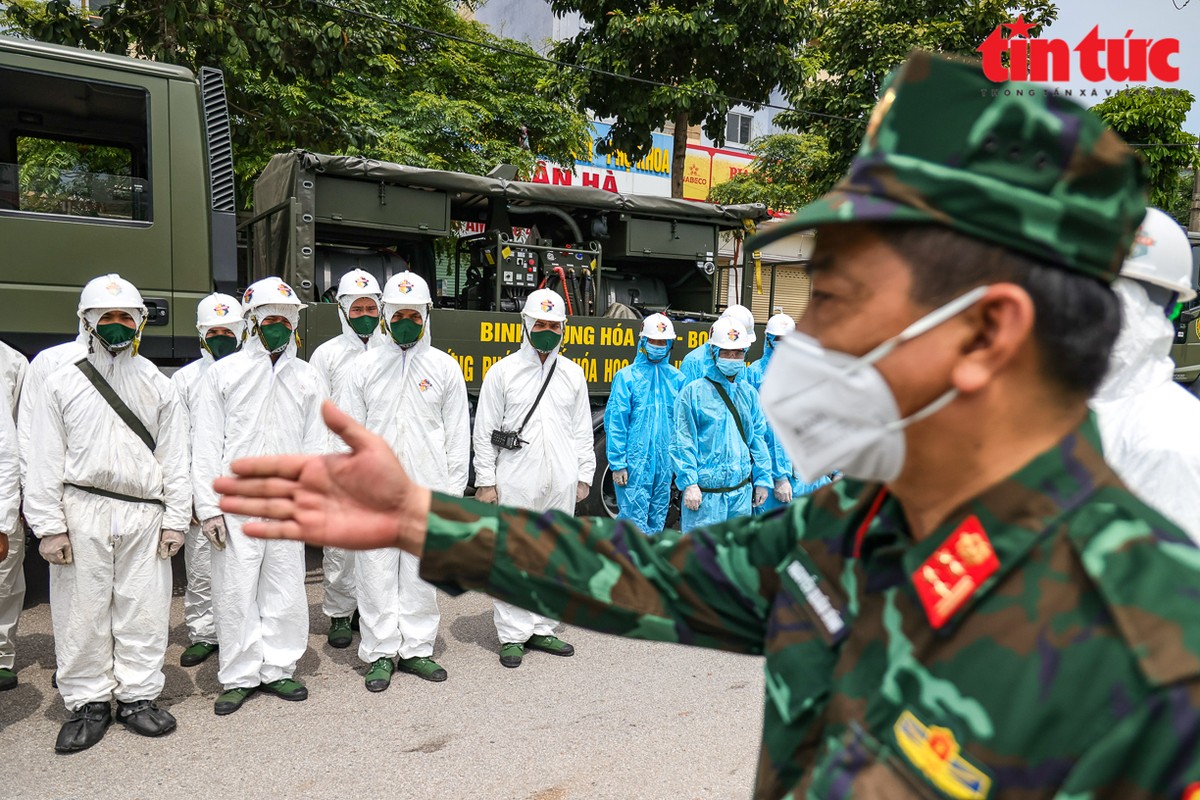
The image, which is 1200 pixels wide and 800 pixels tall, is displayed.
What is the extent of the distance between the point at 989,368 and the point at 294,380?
375 centimetres

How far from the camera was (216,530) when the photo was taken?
12.3ft

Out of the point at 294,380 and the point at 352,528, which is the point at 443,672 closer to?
the point at 294,380

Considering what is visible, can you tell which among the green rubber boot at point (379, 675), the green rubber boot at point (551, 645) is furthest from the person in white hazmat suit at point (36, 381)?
the green rubber boot at point (551, 645)

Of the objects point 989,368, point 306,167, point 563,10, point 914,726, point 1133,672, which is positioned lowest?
point 914,726

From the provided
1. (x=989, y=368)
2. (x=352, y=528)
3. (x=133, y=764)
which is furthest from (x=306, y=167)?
(x=989, y=368)

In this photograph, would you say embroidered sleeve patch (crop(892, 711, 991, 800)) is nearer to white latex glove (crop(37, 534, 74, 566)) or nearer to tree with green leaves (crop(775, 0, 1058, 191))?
white latex glove (crop(37, 534, 74, 566))

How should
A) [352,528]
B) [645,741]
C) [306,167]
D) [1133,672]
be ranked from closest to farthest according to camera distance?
[1133,672]
[352,528]
[645,741]
[306,167]

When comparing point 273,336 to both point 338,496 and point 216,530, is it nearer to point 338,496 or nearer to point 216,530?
point 216,530

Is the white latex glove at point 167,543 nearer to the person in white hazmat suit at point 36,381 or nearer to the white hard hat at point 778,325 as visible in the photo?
the person in white hazmat suit at point 36,381

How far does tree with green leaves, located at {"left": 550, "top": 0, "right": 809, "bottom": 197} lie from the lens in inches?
444

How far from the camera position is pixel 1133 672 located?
0.71 metres

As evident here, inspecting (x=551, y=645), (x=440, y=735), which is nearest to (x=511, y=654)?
(x=551, y=645)

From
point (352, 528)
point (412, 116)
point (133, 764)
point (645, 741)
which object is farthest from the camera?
point (412, 116)

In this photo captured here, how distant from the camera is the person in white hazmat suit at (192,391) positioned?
14.4 feet
